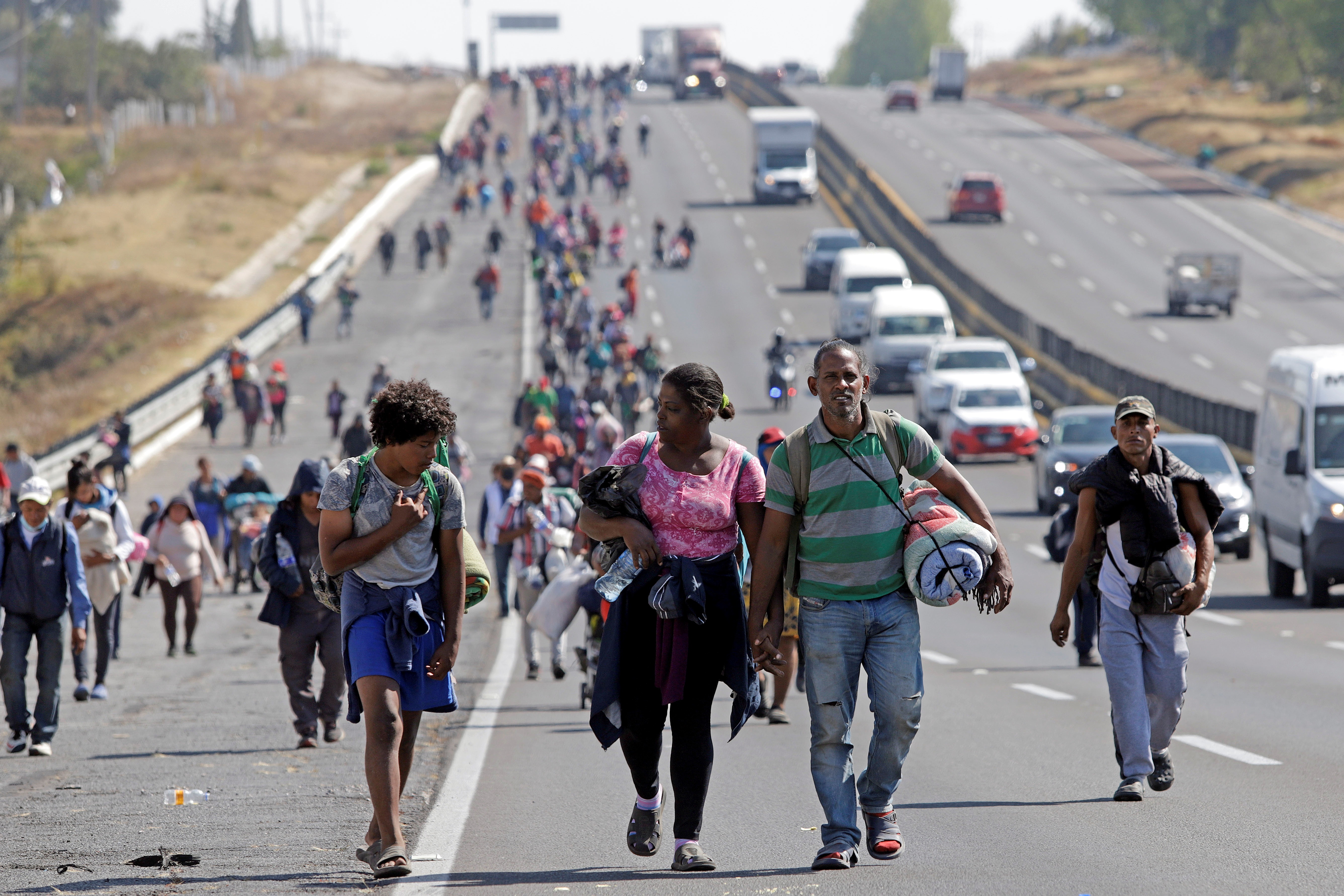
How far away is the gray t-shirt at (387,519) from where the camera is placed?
7.00 m

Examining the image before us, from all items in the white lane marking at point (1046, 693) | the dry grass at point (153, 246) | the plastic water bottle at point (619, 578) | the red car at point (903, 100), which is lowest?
the dry grass at point (153, 246)

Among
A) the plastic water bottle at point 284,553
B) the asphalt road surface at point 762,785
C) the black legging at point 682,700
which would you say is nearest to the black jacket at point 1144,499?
the asphalt road surface at point 762,785

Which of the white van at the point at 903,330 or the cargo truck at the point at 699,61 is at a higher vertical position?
the cargo truck at the point at 699,61

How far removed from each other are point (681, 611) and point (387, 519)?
3.52 feet

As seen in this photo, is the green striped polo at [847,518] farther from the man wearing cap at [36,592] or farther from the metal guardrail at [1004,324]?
the metal guardrail at [1004,324]

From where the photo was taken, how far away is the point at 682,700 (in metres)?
6.95

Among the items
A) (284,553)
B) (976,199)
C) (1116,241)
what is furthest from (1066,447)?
(976,199)

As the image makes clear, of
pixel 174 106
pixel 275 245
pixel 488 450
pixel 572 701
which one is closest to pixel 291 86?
pixel 174 106

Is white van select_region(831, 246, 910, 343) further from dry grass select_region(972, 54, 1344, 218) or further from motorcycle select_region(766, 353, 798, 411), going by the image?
dry grass select_region(972, 54, 1344, 218)

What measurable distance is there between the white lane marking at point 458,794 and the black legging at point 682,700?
2.68ft

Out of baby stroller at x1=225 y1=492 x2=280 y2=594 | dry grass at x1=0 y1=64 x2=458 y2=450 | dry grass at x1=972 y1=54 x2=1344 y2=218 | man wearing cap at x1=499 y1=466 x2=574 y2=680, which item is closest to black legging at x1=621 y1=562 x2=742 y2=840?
man wearing cap at x1=499 y1=466 x2=574 y2=680

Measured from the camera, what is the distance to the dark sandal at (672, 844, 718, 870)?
6980 mm

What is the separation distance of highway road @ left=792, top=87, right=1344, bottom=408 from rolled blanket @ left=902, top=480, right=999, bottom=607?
106 feet

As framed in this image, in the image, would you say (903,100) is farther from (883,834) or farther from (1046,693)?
(883,834)
